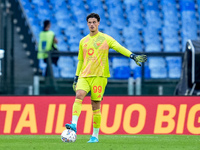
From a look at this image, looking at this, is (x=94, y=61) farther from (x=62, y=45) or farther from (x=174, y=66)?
(x=62, y=45)

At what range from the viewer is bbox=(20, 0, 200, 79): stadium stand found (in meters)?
17.6

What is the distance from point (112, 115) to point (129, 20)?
8139 mm

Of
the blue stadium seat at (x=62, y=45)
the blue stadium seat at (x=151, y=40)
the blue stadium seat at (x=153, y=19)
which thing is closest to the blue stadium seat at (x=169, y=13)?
the blue stadium seat at (x=153, y=19)

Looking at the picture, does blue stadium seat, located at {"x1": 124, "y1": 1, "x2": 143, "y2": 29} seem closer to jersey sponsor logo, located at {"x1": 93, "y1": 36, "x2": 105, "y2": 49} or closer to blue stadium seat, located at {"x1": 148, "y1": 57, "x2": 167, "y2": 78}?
blue stadium seat, located at {"x1": 148, "y1": 57, "x2": 167, "y2": 78}

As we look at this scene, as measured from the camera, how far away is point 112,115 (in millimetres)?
10492

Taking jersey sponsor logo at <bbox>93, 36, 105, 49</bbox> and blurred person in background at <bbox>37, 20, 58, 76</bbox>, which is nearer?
jersey sponsor logo at <bbox>93, 36, 105, 49</bbox>

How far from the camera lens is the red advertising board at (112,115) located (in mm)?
10414

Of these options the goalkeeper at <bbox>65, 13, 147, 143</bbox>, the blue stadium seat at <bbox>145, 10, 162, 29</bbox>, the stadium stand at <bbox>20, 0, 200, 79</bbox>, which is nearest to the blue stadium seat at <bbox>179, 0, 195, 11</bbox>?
the stadium stand at <bbox>20, 0, 200, 79</bbox>

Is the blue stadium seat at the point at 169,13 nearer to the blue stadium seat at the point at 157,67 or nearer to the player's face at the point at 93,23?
the blue stadium seat at the point at 157,67

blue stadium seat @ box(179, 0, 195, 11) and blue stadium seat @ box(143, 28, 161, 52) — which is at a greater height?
blue stadium seat @ box(179, 0, 195, 11)

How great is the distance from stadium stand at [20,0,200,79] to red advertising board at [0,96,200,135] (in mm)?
6815

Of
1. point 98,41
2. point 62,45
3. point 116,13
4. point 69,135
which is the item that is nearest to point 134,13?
point 116,13

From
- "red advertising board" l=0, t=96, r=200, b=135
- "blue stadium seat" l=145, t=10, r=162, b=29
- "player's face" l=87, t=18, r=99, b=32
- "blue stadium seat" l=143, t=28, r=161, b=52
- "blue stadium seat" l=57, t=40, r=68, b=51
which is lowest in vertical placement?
"red advertising board" l=0, t=96, r=200, b=135

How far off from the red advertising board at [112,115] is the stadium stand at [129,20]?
682 cm
